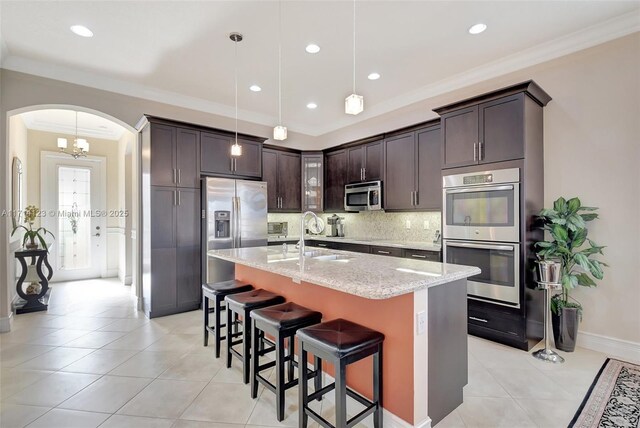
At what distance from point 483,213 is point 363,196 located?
6.91 ft

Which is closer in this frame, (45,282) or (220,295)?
(220,295)

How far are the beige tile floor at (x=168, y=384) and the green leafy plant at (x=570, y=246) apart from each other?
0.70 metres

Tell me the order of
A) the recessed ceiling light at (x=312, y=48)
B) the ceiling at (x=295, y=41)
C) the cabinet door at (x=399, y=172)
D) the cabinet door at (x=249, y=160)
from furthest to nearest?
the cabinet door at (x=249, y=160)
the cabinet door at (x=399, y=172)
the recessed ceiling light at (x=312, y=48)
the ceiling at (x=295, y=41)

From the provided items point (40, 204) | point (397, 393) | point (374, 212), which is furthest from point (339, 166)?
point (40, 204)

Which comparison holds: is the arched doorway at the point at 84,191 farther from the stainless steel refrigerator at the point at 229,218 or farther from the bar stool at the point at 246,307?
the bar stool at the point at 246,307

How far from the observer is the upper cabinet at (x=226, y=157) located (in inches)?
177

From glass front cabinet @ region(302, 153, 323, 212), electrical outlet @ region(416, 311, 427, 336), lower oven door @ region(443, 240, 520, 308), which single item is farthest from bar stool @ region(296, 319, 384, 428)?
glass front cabinet @ region(302, 153, 323, 212)

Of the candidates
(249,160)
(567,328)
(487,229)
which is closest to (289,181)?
(249,160)

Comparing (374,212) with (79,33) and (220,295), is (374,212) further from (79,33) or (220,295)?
(79,33)

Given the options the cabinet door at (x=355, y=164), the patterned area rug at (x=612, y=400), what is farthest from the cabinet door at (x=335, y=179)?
the patterned area rug at (x=612, y=400)

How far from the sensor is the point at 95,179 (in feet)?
21.4

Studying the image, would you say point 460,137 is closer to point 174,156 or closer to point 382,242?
point 382,242

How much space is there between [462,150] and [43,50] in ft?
15.7

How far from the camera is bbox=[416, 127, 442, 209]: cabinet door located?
4086 mm
